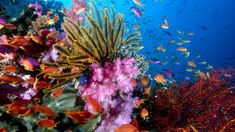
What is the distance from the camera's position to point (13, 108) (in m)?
4.11

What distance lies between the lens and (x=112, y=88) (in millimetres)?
4652

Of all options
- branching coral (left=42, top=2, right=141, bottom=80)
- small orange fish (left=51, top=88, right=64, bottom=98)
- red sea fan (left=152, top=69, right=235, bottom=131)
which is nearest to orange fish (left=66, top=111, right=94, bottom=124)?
small orange fish (left=51, top=88, right=64, bottom=98)

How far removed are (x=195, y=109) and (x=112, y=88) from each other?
2.14m

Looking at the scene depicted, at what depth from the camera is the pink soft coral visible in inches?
182

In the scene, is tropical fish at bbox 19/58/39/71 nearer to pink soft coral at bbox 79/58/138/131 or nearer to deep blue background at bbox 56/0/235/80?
pink soft coral at bbox 79/58/138/131

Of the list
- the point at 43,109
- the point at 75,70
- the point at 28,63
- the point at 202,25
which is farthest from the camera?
the point at 202,25

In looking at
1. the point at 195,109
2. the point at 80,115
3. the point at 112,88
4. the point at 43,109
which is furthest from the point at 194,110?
the point at 43,109

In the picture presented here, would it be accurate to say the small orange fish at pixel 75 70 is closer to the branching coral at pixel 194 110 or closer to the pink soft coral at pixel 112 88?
the pink soft coral at pixel 112 88

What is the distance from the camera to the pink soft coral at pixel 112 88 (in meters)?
4.63

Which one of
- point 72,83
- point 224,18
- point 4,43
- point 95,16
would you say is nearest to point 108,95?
point 72,83

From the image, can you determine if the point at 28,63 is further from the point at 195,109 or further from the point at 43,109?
the point at 195,109

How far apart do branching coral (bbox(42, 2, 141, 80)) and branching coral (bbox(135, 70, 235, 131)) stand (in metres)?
1.59

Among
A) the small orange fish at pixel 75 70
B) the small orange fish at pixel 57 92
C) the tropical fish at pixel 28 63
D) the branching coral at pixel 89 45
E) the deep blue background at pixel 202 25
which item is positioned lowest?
the small orange fish at pixel 57 92

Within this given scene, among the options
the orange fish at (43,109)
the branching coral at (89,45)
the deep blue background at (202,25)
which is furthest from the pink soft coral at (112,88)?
the deep blue background at (202,25)
